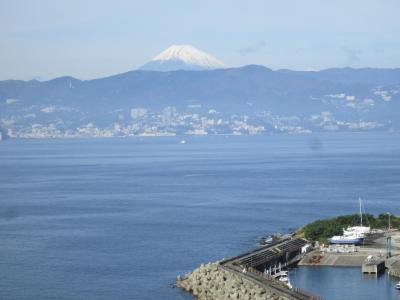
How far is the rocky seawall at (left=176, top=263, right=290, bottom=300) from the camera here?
17.5 meters

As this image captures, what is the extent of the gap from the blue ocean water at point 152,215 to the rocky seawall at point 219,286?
0.43m

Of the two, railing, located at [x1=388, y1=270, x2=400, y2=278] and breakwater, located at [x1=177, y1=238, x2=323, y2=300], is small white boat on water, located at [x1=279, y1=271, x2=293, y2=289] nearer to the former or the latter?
breakwater, located at [x1=177, y1=238, x2=323, y2=300]

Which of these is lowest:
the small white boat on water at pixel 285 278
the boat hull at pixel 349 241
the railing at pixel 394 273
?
the small white boat on water at pixel 285 278

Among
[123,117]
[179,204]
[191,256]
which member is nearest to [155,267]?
[191,256]

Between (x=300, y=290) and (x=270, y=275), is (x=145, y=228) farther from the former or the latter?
(x=300, y=290)

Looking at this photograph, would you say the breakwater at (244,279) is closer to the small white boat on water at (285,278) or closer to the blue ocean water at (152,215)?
the small white boat on water at (285,278)

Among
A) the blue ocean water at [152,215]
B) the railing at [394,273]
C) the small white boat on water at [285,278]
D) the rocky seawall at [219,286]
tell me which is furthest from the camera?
the blue ocean water at [152,215]

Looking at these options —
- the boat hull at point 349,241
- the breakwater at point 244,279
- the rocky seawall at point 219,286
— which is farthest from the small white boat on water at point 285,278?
the boat hull at point 349,241

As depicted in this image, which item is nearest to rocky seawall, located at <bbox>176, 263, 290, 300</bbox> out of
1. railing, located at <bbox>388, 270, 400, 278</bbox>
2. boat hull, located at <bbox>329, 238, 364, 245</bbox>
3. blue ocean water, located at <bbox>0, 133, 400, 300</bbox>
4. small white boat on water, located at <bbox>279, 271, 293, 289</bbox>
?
blue ocean water, located at <bbox>0, 133, 400, 300</bbox>

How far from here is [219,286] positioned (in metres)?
18.5

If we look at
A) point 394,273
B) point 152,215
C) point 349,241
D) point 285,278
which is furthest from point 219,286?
point 152,215

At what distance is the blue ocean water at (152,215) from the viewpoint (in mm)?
A: 20609

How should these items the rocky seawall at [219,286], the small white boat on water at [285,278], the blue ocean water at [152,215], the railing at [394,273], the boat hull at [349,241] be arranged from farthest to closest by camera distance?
the boat hull at [349,241], the blue ocean water at [152,215], the railing at [394,273], the small white boat on water at [285,278], the rocky seawall at [219,286]

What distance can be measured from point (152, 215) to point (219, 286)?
49.4ft
